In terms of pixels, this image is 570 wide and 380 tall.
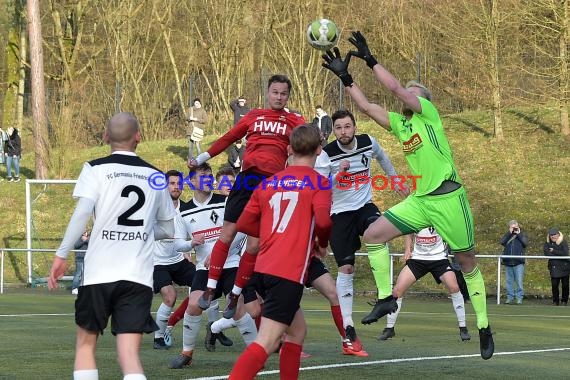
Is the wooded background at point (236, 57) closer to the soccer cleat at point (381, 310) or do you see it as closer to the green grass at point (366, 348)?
the green grass at point (366, 348)

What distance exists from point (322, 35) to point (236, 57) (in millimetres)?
27305

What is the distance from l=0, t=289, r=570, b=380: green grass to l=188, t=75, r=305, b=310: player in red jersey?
112 centimetres

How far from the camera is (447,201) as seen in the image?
9055mm

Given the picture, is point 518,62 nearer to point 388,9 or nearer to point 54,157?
point 388,9

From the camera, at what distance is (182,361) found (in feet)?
30.5

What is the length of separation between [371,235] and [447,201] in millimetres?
788

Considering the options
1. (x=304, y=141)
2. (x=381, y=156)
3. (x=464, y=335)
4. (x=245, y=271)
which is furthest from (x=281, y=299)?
(x=464, y=335)

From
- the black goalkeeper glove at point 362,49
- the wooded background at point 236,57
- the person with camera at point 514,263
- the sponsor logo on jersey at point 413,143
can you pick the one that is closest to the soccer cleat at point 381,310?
the sponsor logo on jersey at point 413,143

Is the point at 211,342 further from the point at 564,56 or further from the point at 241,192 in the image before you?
the point at 564,56

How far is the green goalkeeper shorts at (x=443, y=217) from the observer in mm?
9016

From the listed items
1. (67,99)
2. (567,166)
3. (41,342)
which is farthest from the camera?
(67,99)

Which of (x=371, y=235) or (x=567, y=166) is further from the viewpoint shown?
(x=567, y=166)

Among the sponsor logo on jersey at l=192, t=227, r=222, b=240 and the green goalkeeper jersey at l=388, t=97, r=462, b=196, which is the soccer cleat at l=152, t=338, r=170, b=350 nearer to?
the sponsor logo on jersey at l=192, t=227, r=222, b=240

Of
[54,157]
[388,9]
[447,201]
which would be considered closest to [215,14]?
[388,9]
